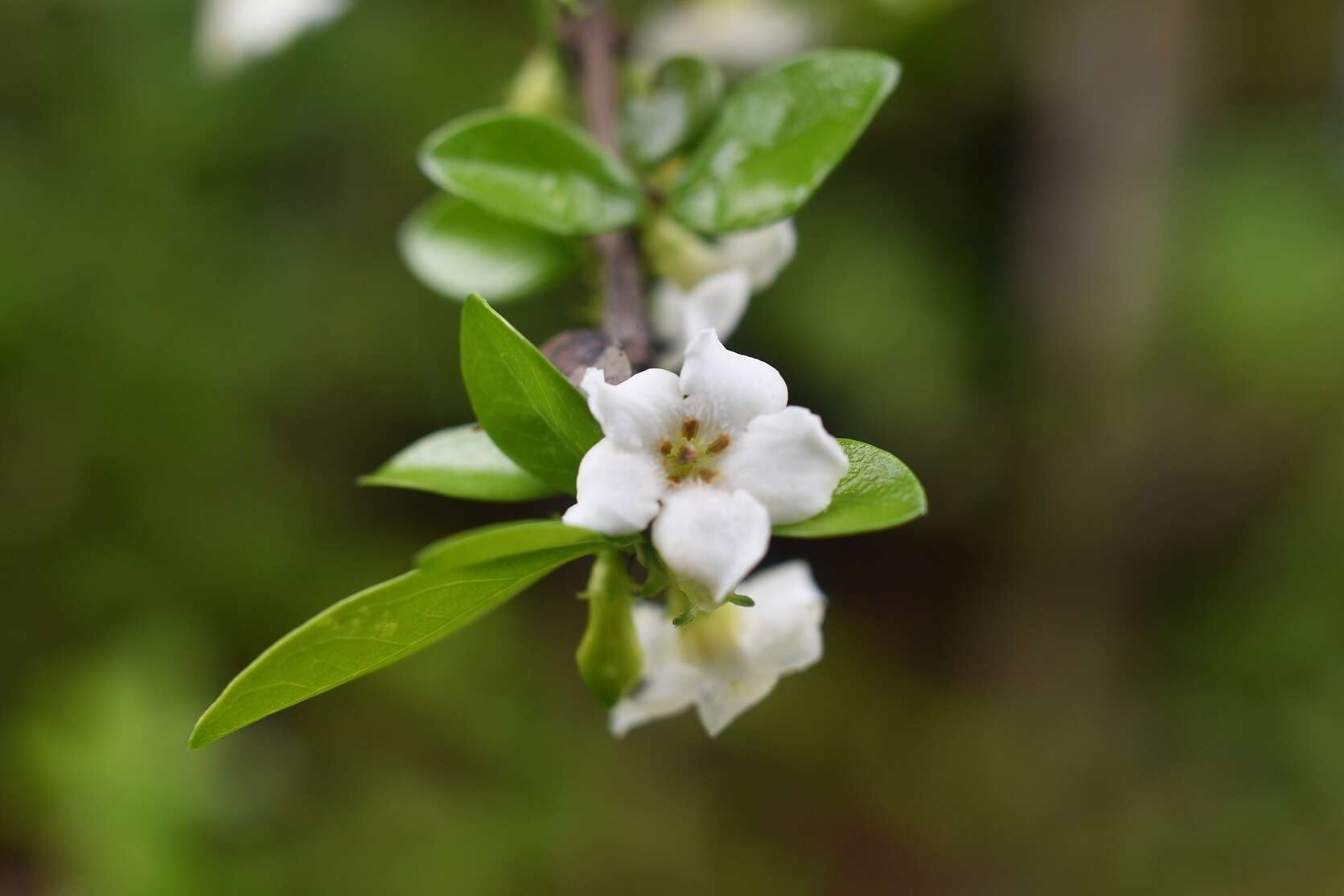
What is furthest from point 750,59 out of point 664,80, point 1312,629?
point 1312,629

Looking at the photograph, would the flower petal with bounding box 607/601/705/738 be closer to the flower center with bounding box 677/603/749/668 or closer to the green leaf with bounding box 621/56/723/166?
the flower center with bounding box 677/603/749/668

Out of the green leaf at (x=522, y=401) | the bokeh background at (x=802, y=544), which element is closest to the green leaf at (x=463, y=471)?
the green leaf at (x=522, y=401)

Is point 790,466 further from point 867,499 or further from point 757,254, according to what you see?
point 757,254

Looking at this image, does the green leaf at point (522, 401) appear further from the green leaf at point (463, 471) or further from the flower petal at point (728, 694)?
the flower petal at point (728, 694)

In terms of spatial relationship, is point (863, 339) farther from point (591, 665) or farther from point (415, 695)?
point (591, 665)

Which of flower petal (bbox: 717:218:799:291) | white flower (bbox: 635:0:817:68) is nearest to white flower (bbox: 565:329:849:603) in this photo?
flower petal (bbox: 717:218:799:291)

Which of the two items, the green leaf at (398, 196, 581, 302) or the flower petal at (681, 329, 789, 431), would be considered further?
the green leaf at (398, 196, 581, 302)
